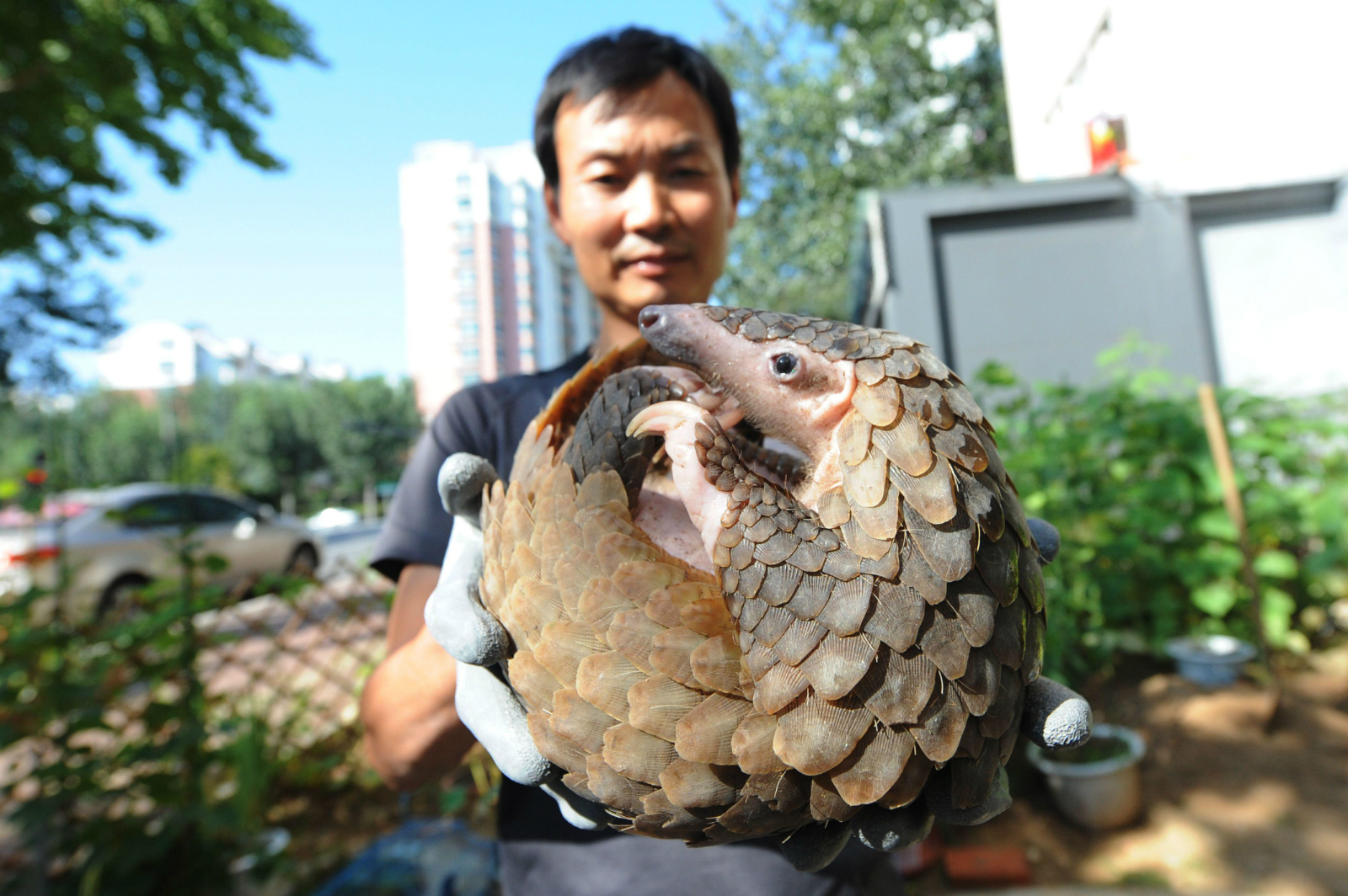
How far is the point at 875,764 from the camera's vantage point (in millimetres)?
486

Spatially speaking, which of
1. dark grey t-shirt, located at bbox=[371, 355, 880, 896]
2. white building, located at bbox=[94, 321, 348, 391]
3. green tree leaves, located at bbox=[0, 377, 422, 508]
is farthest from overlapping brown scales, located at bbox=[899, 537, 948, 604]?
white building, located at bbox=[94, 321, 348, 391]

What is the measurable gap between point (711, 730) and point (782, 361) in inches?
11.3

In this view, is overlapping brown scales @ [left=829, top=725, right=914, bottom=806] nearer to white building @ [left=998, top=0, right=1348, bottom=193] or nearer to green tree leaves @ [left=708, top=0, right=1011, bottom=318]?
white building @ [left=998, top=0, right=1348, bottom=193]

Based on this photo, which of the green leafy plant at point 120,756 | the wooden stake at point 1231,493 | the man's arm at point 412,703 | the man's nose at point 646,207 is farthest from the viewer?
the wooden stake at point 1231,493

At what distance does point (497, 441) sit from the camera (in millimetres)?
1307

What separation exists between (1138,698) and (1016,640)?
3.28m

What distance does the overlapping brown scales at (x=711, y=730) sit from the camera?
51 centimetres

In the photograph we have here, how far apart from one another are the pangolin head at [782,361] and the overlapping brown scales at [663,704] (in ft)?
0.59

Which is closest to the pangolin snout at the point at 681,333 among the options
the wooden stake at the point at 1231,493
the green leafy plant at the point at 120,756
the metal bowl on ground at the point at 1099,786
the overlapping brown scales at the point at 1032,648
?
the overlapping brown scales at the point at 1032,648

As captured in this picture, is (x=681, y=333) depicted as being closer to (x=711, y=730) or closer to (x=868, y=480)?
(x=868, y=480)

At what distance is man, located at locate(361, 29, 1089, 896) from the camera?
1.09 m

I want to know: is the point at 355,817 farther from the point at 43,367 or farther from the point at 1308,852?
the point at 43,367

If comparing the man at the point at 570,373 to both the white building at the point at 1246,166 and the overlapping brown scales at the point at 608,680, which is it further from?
the white building at the point at 1246,166

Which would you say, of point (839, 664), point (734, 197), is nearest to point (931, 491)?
point (839, 664)
